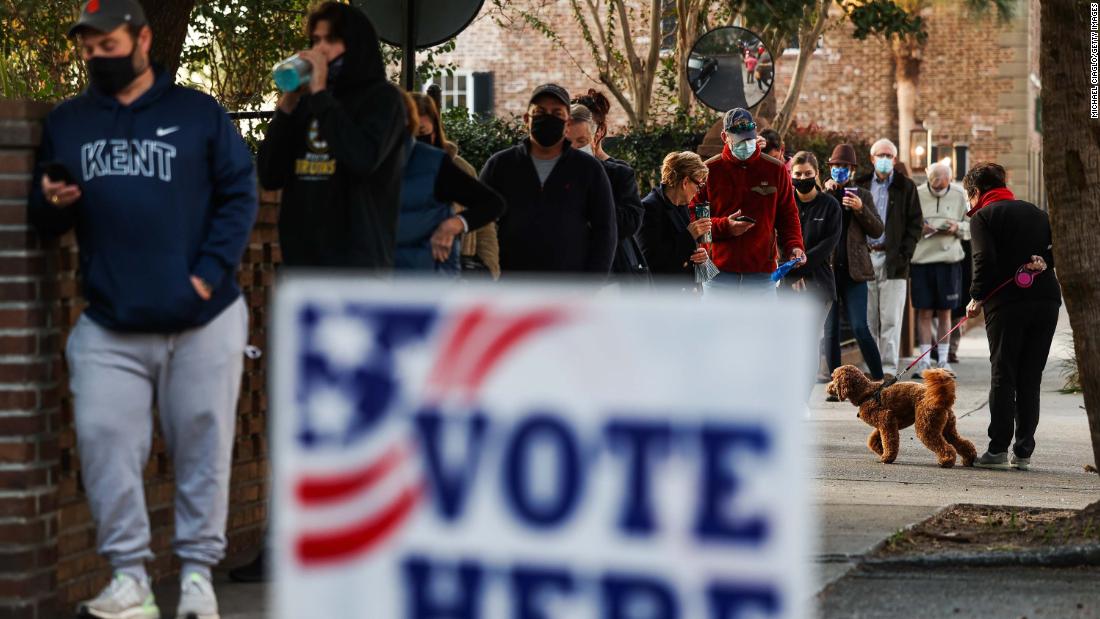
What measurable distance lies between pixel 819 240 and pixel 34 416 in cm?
824

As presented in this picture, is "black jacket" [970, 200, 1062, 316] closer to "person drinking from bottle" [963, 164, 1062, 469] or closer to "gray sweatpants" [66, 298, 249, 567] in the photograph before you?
"person drinking from bottle" [963, 164, 1062, 469]

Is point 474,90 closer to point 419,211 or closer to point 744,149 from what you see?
point 744,149

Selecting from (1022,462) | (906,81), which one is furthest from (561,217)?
(906,81)

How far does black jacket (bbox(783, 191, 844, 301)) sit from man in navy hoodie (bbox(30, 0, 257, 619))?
25.4 ft

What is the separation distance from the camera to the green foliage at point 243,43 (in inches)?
595

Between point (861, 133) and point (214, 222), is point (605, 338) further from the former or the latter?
point (861, 133)

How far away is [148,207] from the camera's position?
221 inches

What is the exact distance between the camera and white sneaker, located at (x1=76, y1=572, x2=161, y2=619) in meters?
5.57

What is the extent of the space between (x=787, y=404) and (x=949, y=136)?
4241 cm

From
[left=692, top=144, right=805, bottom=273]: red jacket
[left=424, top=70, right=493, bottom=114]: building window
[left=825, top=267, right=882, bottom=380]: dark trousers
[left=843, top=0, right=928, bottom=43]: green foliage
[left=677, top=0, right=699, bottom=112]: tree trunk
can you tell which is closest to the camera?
[left=843, top=0, right=928, bottom=43]: green foliage

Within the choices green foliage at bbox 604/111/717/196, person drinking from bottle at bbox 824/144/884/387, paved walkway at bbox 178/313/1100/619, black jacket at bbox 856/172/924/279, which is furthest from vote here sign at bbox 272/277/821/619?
green foliage at bbox 604/111/717/196

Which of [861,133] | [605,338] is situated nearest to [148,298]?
[605,338]

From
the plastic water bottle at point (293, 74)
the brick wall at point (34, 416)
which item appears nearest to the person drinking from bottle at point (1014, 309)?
the plastic water bottle at point (293, 74)

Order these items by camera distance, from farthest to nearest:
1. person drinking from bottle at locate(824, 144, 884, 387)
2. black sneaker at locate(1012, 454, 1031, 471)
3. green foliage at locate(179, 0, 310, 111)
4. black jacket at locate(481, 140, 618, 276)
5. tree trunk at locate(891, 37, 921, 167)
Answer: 1. tree trunk at locate(891, 37, 921, 167)
2. green foliage at locate(179, 0, 310, 111)
3. person drinking from bottle at locate(824, 144, 884, 387)
4. black sneaker at locate(1012, 454, 1031, 471)
5. black jacket at locate(481, 140, 618, 276)
